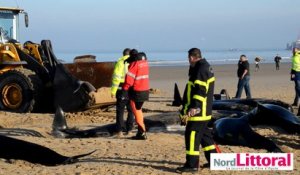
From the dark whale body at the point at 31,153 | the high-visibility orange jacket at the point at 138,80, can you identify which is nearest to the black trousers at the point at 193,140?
the dark whale body at the point at 31,153

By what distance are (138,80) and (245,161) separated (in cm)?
349

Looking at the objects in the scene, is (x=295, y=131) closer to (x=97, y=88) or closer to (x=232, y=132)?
(x=232, y=132)

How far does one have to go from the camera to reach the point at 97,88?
1728 centimetres

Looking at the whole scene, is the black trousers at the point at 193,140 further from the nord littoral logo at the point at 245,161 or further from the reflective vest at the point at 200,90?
the nord littoral logo at the point at 245,161

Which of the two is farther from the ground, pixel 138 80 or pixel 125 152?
pixel 138 80

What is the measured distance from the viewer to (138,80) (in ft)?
36.2

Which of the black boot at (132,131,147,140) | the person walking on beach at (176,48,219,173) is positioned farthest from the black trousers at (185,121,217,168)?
the black boot at (132,131,147,140)

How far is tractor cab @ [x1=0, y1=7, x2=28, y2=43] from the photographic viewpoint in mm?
18141

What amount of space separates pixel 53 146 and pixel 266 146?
Result: 3737 millimetres

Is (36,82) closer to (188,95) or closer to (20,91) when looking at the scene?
(20,91)

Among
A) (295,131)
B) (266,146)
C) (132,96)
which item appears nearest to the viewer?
(266,146)

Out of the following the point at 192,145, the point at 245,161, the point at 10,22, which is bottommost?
the point at 245,161

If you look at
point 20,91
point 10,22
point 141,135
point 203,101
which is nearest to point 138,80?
point 141,135

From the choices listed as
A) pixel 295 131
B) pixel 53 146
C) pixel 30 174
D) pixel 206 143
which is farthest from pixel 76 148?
pixel 295 131
